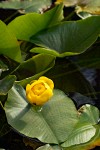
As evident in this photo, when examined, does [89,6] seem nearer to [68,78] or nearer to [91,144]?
[68,78]

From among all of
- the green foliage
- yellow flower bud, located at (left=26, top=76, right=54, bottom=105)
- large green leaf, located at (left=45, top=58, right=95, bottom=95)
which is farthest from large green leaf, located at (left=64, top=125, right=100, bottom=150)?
large green leaf, located at (left=45, top=58, right=95, bottom=95)

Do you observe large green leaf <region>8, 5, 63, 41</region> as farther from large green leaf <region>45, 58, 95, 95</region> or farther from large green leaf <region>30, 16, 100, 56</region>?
large green leaf <region>45, 58, 95, 95</region>

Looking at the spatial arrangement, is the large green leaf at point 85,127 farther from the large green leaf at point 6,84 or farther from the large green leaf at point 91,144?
the large green leaf at point 6,84

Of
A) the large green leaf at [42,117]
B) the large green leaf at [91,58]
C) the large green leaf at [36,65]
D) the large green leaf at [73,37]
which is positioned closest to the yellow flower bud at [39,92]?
the large green leaf at [42,117]

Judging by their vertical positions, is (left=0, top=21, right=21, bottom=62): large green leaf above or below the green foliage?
above

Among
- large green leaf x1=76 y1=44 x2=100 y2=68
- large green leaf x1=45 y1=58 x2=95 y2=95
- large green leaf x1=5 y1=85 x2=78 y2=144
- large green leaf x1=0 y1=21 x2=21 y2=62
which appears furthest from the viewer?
large green leaf x1=76 y1=44 x2=100 y2=68
